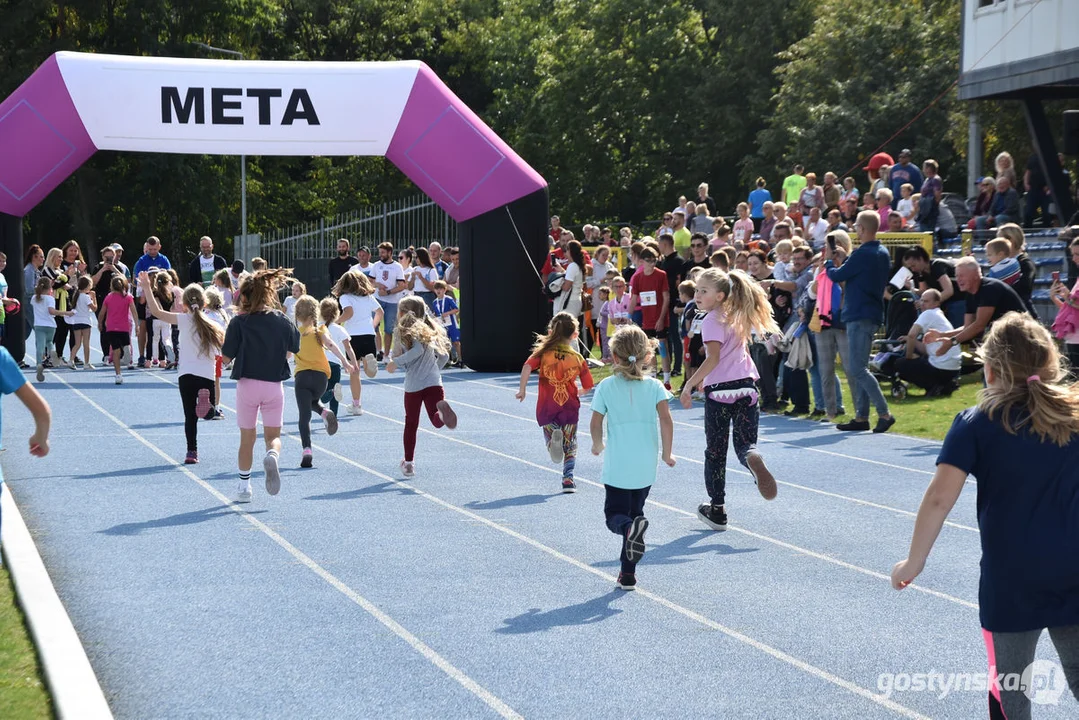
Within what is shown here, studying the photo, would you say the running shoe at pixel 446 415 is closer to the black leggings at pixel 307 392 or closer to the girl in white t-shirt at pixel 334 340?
the black leggings at pixel 307 392

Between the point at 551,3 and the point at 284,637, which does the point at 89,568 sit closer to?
the point at 284,637

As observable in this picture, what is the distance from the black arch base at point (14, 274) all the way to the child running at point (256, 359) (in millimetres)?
11346


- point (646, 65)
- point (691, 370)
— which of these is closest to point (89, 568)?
point (691, 370)

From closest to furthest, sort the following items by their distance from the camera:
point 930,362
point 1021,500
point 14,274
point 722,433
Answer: point 1021,500 → point 722,433 → point 930,362 → point 14,274

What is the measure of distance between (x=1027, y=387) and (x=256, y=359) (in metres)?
7.18

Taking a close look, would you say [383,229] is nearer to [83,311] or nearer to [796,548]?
[83,311]

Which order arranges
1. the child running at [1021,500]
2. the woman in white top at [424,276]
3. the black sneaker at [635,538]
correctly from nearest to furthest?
the child running at [1021,500] < the black sneaker at [635,538] < the woman in white top at [424,276]

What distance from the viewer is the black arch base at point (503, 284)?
21.2 m

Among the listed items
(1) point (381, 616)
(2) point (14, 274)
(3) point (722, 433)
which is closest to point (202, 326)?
(3) point (722, 433)

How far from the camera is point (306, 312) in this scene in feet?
41.5

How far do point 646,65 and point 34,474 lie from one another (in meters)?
40.6

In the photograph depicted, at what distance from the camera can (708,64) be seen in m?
49.9

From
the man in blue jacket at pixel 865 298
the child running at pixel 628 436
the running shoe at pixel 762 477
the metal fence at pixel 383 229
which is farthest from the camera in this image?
the metal fence at pixel 383 229

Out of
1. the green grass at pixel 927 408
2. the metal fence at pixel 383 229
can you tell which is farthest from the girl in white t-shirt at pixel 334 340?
the metal fence at pixel 383 229
